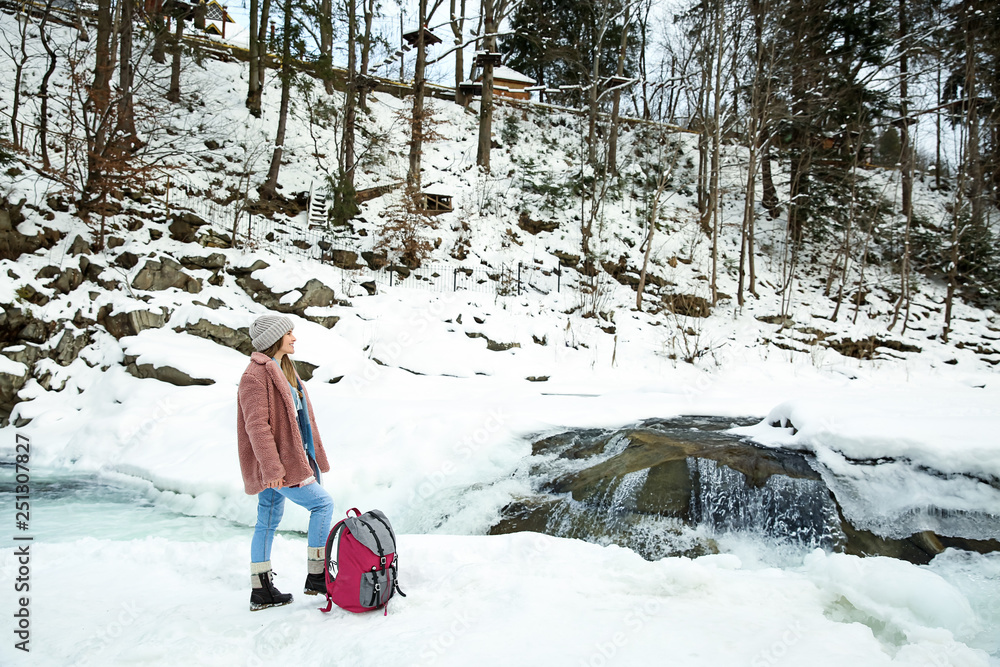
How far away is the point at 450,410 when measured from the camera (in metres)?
7.40

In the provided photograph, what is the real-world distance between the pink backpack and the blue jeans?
0.61 ft

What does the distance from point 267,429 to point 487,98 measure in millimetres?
19840

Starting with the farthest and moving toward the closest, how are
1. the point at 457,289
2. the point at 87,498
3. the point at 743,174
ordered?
the point at 743,174, the point at 457,289, the point at 87,498

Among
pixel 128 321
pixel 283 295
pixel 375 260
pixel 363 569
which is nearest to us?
pixel 363 569

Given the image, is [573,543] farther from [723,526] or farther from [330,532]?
[330,532]

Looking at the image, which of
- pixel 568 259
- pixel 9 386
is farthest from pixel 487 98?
pixel 9 386

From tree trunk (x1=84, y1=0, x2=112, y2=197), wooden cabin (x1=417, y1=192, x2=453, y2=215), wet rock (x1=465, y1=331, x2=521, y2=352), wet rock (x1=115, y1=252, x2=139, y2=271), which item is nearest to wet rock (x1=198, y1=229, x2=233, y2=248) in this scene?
wet rock (x1=115, y1=252, x2=139, y2=271)

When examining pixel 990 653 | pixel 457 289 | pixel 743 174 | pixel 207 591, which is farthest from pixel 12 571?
pixel 743 174

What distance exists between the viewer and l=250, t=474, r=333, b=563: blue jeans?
338 centimetres

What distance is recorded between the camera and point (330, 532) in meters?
3.43

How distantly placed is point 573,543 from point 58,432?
805 cm

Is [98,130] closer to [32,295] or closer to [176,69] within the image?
[32,295]

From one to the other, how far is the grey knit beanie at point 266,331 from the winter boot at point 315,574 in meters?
1.32

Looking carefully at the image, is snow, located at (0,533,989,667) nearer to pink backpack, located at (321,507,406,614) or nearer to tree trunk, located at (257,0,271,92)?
pink backpack, located at (321,507,406,614)
